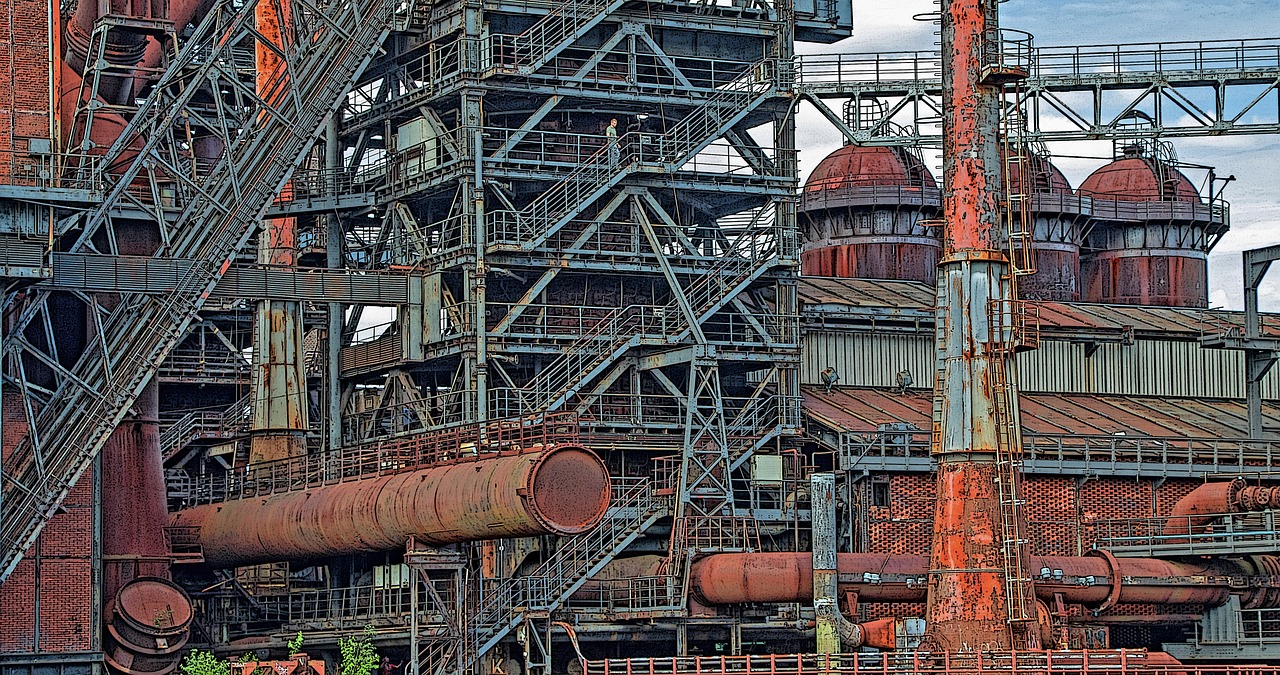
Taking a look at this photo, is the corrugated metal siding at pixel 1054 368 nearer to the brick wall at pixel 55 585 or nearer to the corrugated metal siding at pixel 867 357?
the corrugated metal siding at pixel 867 357

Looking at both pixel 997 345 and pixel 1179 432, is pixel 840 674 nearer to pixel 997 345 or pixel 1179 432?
pixel 997 345

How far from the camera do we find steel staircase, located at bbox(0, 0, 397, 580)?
51031 millimetres

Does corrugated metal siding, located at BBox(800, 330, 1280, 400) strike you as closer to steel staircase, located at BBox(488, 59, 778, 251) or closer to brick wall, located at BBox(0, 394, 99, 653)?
steel staircase, located at BBox(488, 59, 778, 251)

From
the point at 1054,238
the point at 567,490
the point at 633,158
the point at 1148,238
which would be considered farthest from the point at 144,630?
the point at 1148,238

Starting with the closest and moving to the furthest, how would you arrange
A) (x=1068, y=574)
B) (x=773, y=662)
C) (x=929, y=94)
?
(x=773, y=662) → (x=1068, y=574) → (x=929, y=94)

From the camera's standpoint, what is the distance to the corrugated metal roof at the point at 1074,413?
213 ft

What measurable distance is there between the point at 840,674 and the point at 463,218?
21.2m

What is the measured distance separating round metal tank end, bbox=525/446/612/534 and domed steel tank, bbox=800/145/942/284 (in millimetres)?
34661

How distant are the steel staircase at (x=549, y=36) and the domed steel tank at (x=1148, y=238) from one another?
26.3m

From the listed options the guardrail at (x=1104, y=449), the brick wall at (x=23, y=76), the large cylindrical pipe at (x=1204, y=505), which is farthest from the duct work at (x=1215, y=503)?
the brick wall at (x=23, y=76)

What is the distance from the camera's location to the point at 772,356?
62938 mm

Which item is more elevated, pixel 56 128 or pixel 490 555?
pixel 56 128

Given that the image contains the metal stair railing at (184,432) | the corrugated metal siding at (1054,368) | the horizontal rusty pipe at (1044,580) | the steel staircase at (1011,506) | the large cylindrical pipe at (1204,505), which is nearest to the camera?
the steel staircase at (1011,506)

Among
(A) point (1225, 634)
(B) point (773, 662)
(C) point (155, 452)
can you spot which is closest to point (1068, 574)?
(A) point (1225, 634)
